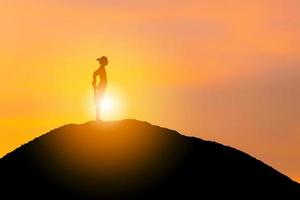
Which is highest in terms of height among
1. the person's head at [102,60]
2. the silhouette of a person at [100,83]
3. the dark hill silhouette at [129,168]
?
the person's head at [102,60]

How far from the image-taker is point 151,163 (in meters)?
44.8

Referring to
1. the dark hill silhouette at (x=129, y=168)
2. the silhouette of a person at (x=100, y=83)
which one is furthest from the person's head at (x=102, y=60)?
the dark hill silhouette at (x=129, y=168)

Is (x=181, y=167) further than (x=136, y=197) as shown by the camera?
Yes

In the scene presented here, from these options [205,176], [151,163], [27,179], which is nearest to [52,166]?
[27,179]

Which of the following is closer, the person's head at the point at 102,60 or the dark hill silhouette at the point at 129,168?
the person's head at the point at 102,60

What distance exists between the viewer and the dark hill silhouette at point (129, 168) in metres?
42.8

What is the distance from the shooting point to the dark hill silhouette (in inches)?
1687

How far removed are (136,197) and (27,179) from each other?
5.78 m

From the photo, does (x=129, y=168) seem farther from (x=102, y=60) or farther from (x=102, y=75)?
(x=102, y=60)

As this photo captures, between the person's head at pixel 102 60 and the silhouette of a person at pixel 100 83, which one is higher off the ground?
the person's head at pixel 102 60

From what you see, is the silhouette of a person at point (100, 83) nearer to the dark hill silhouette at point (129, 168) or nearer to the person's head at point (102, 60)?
the person's head at point (102, 60)

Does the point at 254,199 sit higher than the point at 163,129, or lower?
lower

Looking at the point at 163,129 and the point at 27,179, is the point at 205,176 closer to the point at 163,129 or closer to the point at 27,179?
the point at 163,129

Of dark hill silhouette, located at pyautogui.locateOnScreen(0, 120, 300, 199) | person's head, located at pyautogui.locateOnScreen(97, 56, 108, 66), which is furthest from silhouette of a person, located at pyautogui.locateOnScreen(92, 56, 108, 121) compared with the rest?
dark hill silhouette, located at pyautogui.locateOnScreen(0, 120, 300, 199)
